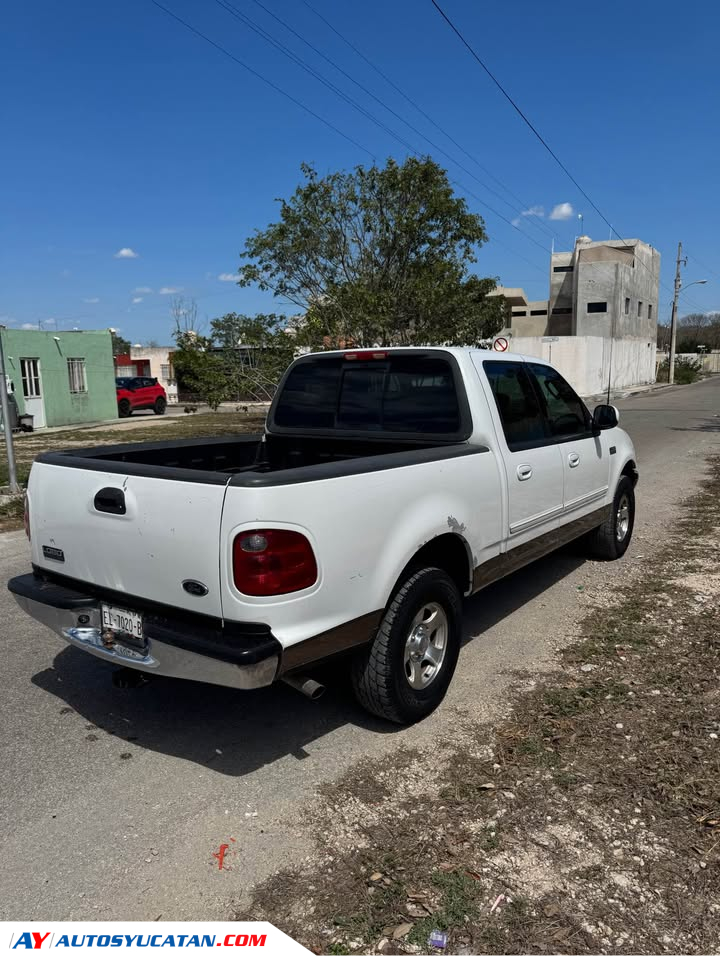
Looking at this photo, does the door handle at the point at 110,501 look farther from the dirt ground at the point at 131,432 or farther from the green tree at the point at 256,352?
the green tree at the point at 256,352

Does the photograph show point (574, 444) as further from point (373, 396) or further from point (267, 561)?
point (267, 561)

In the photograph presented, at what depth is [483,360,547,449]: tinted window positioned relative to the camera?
4488 mm

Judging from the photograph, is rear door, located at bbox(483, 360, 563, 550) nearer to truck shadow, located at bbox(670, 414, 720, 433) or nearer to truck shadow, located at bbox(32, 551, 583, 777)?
truck shadow, located at bbox(32, 551, 583, 777)

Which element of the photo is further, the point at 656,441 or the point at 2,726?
the point at 656,441

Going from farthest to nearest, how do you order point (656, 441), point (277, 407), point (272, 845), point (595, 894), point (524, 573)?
point (656, 441), point (524, 573), point (277, 407), point (272, 845), point (595, 894)

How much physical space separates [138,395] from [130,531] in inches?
1089

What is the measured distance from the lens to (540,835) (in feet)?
9.24

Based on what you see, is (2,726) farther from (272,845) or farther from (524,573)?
(524,573)

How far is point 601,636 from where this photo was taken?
4.83m

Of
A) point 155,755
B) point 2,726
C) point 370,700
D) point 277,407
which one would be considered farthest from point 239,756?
point 277,407

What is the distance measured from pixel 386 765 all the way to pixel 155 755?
3.55 feet

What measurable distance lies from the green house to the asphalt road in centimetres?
1907

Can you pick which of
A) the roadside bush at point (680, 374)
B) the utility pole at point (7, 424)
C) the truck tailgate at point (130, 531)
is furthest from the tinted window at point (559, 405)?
the roadside bush at point (680, 374)

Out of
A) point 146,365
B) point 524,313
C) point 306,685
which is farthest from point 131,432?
point 524,313
